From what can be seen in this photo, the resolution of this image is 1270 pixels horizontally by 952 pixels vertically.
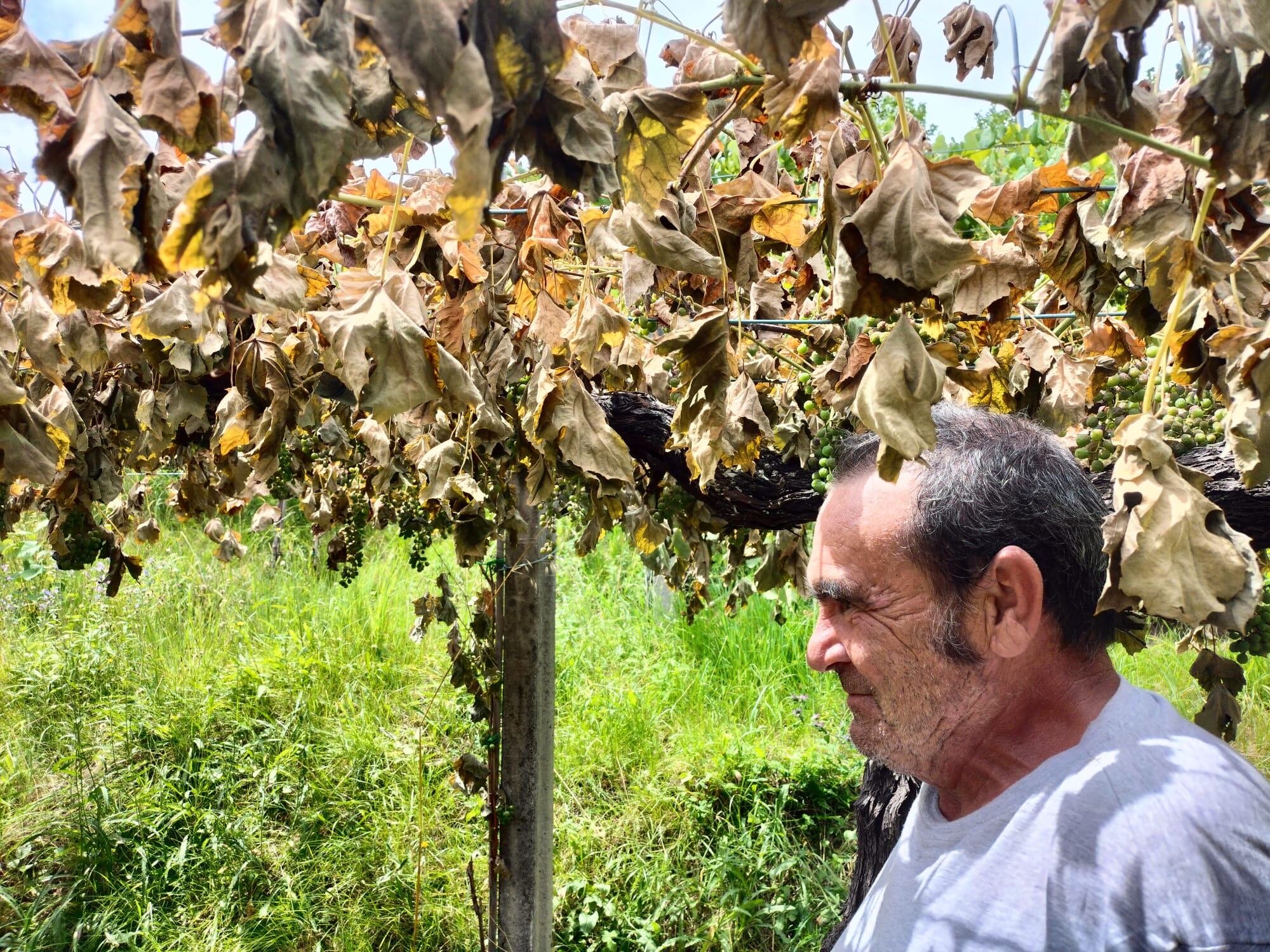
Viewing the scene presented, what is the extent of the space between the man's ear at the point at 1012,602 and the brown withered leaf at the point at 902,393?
2.13 ft

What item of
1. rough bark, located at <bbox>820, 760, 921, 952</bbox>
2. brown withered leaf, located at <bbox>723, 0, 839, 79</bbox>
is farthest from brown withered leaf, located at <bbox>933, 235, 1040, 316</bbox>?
rough bark, located at <bbox>820, 760, 921, 952</bbox>

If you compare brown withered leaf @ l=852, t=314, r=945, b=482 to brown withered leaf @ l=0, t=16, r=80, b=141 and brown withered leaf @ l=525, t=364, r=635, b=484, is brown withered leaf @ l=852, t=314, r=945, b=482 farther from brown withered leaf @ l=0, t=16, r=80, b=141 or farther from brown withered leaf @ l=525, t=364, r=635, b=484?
brown withered leaf @ l=525, t=364, r=635, b=484

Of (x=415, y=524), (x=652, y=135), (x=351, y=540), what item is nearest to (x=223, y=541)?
(x=351, y=540)

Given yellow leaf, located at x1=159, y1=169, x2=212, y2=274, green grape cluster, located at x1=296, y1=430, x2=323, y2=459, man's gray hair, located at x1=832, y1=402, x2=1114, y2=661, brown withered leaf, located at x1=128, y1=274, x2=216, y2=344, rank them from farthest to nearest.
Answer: green grape cluster, located at x1=296, y1=430, x2=323, y2=459 → man's gray hair, located at x1=832, y1=402, x2=1114, y2=661 → brown withered leaf, located at x1=128, y1=274, x2=216, y2=344 → yellow leaf, located at x1=159, y1=169, x2=212, y2=274

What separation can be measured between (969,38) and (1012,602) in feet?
3.96

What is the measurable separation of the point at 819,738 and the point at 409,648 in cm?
249

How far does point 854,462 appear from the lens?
156 centimetres

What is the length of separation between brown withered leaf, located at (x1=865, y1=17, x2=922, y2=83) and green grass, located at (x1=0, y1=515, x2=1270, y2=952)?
135 inches

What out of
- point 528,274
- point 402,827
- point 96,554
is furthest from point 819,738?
point 528,274

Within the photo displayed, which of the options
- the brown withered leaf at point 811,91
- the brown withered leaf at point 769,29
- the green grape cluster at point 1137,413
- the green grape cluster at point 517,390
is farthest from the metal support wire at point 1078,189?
the green grape cluster at point 517,390

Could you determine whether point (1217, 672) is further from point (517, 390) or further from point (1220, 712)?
point (517, 390)

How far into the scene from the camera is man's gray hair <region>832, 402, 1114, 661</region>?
4.62ft

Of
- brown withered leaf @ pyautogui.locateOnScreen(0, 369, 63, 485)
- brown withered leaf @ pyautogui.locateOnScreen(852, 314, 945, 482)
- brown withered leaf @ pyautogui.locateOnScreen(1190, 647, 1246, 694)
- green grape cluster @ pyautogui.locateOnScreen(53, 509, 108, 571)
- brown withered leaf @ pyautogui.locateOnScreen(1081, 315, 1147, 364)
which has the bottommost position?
green grape cluster @ pyautogui.locateOnScreen(53, 509, 108, 571)

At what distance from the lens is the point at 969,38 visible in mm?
1975
